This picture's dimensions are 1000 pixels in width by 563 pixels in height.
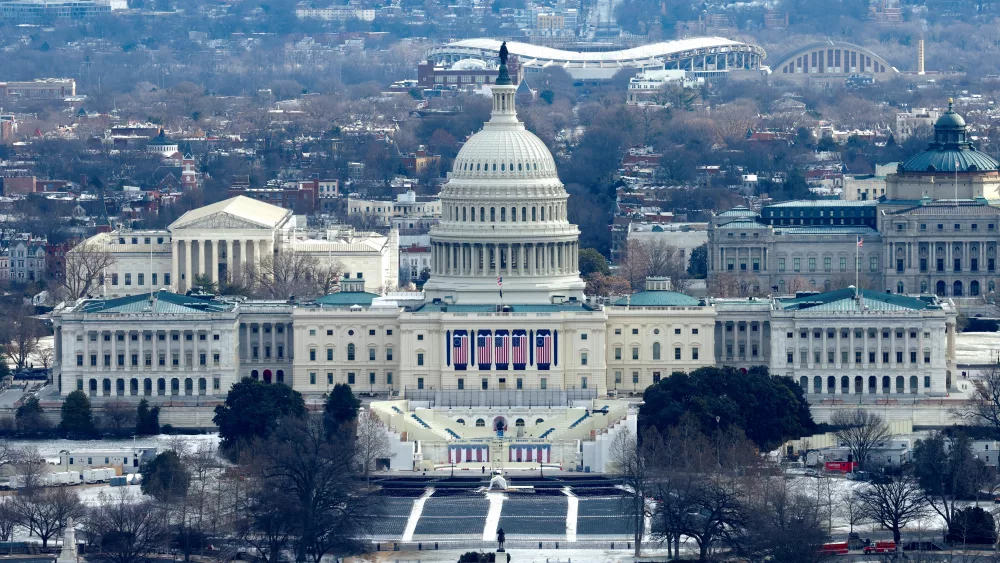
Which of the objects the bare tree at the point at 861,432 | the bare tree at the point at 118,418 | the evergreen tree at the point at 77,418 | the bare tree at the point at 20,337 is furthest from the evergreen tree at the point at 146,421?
the bare tree at the point at 861,432

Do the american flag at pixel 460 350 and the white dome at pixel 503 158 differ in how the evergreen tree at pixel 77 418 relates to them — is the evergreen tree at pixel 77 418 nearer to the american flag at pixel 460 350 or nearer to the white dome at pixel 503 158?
the american flag at pixel 460 350

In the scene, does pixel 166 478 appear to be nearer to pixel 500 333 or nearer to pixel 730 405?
pixel 730 405

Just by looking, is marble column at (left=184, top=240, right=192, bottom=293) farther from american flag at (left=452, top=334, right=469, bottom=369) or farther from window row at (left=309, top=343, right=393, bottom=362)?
american flag at (left=452, top=334, right=469, bottom=369)

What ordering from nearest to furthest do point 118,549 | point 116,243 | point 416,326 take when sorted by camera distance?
point 118,549 < point 416,326 < point 116,243

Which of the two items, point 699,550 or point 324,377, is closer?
point 699,550

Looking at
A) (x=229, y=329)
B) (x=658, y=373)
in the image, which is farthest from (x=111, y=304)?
(x=658, y=373)

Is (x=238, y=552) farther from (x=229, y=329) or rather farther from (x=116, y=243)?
(x=116, y=243)

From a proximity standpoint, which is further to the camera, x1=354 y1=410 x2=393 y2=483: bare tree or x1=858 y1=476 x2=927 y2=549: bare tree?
x1=354 y1=410 x2=393 y2=483: bare tree

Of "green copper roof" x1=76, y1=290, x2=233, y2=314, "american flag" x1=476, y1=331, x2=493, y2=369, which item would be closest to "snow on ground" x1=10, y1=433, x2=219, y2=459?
"green copper roof" x1=76, y1=290, x2=233, y2=314
